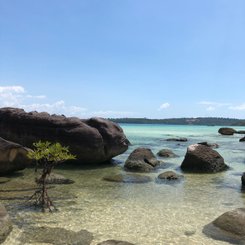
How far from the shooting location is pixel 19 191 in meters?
13.6

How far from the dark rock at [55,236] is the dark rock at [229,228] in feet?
9.87

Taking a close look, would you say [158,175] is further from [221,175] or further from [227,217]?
[227,217]

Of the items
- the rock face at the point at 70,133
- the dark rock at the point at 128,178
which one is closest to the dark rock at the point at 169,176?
the dark rock at the point at 128,178

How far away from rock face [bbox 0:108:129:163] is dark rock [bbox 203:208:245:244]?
1150 centimetres

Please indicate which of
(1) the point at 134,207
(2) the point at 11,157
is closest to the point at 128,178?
(2) the point at 11,157

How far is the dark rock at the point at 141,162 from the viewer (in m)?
19.9

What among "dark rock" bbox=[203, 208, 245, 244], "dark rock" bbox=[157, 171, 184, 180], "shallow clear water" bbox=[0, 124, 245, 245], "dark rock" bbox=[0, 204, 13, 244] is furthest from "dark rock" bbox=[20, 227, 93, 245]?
"dark rock" bbox=[157, 171, 184, 180]

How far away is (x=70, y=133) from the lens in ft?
67.7

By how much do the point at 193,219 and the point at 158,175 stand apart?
7646 millimetres

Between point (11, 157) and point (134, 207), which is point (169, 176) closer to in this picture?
point (134, 207)

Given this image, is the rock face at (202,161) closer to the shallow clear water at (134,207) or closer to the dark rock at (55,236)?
the shallow clear water at (134,207)

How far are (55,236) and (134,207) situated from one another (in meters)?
3.64

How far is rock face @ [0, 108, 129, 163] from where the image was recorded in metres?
20.5

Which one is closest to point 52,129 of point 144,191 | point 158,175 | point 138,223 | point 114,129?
point 114,129
